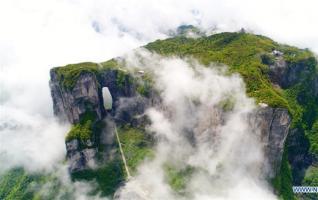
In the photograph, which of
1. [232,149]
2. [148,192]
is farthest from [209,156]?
[148,192]

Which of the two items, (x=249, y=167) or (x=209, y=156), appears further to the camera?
(x=209, y=156)

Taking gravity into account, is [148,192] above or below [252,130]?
below

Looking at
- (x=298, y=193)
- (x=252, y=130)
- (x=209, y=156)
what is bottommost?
(x=298, y=193)

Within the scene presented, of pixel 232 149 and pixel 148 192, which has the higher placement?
pixel 232 149

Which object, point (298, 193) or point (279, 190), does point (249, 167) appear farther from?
point (298, 193)

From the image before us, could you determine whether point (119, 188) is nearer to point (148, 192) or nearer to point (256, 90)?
point (148, 192)

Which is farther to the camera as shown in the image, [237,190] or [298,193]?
[298,193]
